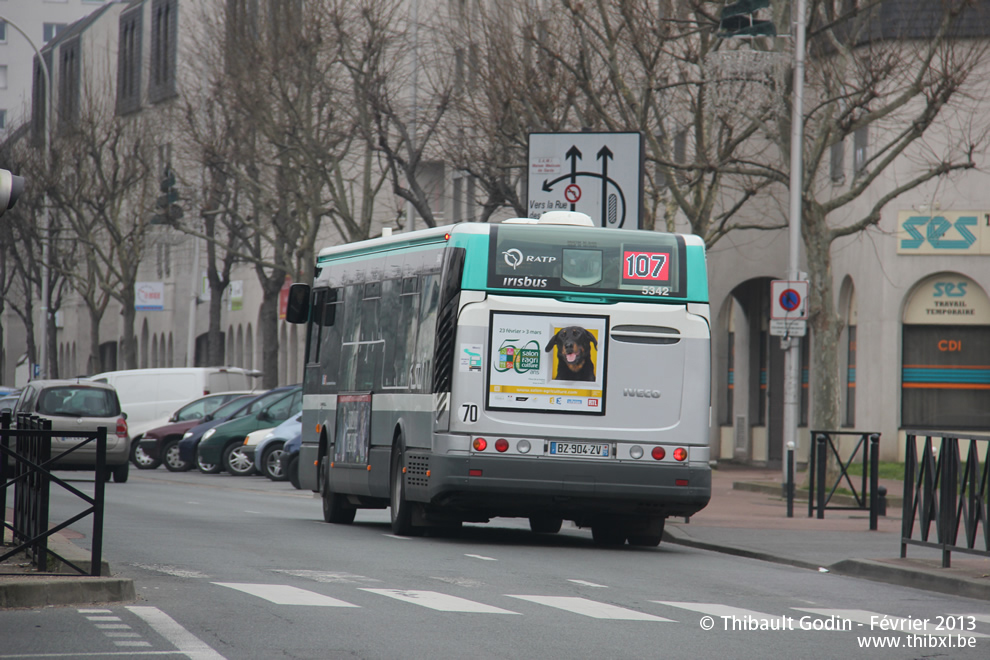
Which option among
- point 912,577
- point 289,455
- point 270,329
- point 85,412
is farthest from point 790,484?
point 270,329

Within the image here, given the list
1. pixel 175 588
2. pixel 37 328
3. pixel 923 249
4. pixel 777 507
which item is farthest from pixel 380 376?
pixel 37 328

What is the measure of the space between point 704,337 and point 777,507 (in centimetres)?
802

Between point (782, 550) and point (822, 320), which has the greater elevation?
point (822, 320)

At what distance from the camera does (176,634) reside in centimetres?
901

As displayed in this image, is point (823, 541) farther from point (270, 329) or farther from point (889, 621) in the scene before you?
point (270, 329)

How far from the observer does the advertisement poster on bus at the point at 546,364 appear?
15578 millimetres

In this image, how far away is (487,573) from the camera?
13.0 meters

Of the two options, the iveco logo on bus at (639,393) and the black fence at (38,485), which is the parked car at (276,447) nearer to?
the iveco logo on bus at (639,393)

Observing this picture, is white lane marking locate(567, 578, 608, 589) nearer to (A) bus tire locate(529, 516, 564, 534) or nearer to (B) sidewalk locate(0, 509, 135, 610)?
(B) sidewalk locate(0, 509, 135, 610)

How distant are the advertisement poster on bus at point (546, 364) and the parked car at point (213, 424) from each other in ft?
57.4

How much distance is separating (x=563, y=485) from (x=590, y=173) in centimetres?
717

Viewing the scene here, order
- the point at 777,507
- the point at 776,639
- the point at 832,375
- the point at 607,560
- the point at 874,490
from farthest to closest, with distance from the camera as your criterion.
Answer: the point at 832,375, the point at 777,507, the point at 874,490, the point at 607,560, the point at 776,639

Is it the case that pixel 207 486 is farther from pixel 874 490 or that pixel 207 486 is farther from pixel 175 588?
pixel 175 588

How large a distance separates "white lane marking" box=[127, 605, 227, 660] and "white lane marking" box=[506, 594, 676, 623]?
2559 millimetres
